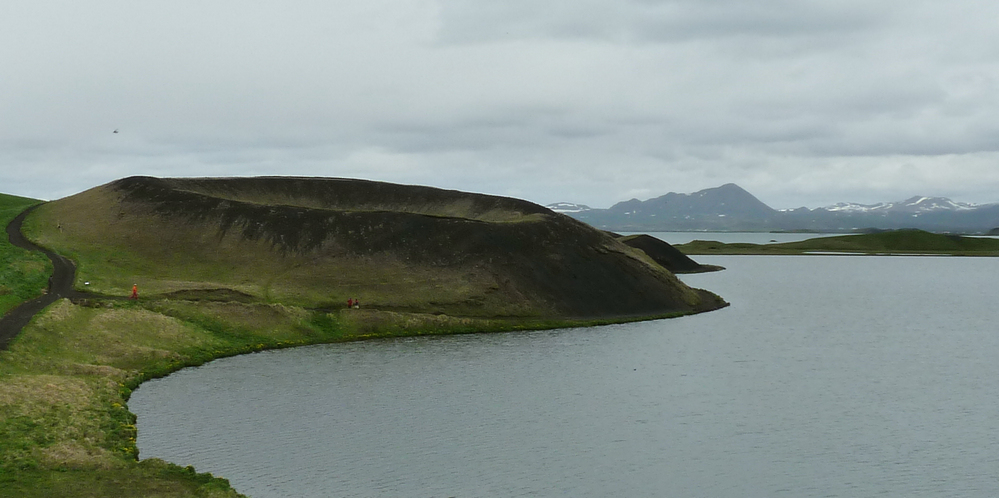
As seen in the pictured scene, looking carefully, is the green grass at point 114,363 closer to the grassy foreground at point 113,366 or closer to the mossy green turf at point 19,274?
the grassy foreground at point 113,366

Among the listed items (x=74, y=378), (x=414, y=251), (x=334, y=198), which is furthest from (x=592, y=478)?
(x=334, y=198)

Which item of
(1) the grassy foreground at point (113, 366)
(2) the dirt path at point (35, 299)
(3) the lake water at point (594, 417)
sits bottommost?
(3) the lake water at point (594, 417)

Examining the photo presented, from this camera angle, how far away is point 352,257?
338 ft

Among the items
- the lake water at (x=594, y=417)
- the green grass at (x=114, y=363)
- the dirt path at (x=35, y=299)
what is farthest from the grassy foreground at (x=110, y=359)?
the lake water at (x=594, y=417)

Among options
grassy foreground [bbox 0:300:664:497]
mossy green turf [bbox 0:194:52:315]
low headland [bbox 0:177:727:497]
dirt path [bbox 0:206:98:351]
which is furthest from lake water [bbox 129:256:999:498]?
mossy green turf [bbox 0:194:52:315]

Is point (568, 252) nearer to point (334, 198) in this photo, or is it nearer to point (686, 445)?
point (334, 198)

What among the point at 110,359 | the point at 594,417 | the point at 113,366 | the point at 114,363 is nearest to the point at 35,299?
the point at 110,359

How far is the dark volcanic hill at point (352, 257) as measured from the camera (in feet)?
309

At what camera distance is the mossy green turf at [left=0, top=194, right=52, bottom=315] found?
240 feet

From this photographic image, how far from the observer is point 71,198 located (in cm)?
12794

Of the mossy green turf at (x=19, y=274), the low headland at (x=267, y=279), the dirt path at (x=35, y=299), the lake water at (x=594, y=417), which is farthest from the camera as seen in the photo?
the mossy green turf at (x=19, y=274)

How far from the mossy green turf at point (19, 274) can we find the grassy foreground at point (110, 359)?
→ 21cm

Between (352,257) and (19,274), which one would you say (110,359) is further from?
(352,257)

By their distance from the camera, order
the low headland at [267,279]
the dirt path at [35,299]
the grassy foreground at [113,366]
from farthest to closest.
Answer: the dirt path at [35,299]
the low headland at [267,279]
the grassy foreground at [113,366]
